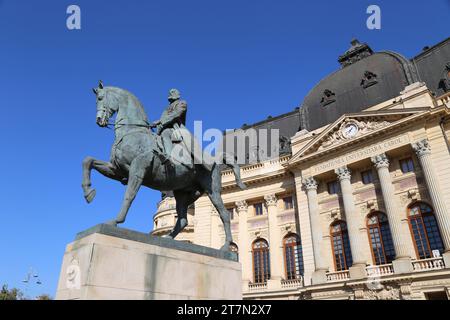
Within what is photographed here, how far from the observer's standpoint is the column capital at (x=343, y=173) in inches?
1107

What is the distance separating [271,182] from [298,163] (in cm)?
411

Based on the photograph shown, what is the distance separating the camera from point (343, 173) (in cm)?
2833

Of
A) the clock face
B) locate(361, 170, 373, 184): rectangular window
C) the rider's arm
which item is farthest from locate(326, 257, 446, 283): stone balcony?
the rider's arm

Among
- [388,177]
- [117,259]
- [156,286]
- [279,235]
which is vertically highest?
[388,177]

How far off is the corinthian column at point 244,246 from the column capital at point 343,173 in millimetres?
10414

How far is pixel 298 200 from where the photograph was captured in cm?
3119

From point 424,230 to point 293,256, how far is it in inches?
442

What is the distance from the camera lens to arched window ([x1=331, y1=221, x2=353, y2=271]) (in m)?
27.2

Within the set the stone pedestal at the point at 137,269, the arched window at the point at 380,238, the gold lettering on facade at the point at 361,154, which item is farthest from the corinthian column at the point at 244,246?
the stone pedestal at the point at 137,269

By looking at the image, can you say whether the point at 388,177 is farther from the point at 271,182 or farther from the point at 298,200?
the point at 271,182

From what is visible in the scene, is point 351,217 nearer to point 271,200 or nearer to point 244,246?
point 271,200

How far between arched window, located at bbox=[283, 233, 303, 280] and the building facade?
0.10 m

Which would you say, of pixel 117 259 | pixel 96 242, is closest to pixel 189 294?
pixel 117 259
